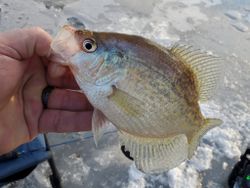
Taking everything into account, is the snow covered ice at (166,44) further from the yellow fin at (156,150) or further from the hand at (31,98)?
the yellow fin at (156,150)

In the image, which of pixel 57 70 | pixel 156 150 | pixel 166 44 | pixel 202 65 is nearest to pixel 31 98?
pixel 57 70

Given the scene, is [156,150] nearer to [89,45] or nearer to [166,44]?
[89,45]

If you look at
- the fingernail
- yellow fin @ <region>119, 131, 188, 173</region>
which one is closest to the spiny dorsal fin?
yellow fin @ <region>119, 131, 188, 173</region>

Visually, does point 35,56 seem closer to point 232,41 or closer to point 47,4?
point 47,4

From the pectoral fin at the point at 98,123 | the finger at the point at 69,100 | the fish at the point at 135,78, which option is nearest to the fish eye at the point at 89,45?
the fish at the point at 135,78

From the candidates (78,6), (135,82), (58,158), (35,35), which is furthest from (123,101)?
(78,6)

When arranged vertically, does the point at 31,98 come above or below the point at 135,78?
below

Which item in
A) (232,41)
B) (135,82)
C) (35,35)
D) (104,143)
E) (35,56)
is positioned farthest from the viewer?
(232,41)

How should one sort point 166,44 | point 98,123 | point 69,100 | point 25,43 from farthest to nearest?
point 166,44, point 69,100, point 25,43, point 98,123
